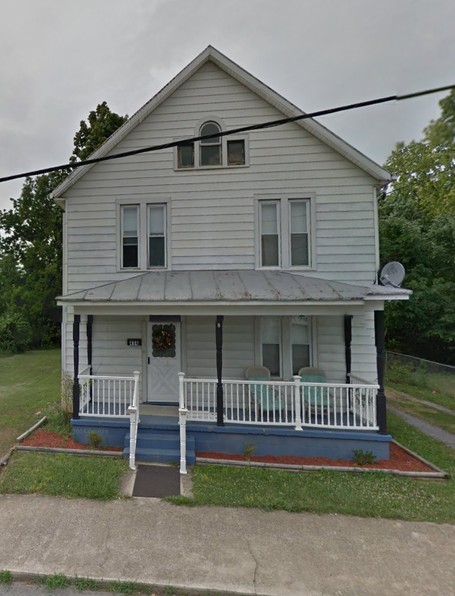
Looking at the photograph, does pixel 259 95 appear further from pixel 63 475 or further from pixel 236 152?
pixel 63 475

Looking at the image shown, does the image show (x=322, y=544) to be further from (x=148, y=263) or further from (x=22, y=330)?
(x=22, y=330)

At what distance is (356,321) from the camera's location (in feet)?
24.6

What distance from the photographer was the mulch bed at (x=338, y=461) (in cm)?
570

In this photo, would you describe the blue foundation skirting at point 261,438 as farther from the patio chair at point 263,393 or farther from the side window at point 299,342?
the side window at point 299,342

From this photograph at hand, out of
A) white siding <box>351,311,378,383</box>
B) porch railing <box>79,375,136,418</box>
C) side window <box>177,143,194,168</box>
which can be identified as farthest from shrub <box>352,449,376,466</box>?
side window <box>177,143,194,168</box>

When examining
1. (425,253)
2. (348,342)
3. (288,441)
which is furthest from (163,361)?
(425,253)

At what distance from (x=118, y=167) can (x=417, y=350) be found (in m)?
17.3

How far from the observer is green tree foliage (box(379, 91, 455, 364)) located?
→ 15.0m

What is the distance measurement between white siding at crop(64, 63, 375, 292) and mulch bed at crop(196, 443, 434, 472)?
151 inches

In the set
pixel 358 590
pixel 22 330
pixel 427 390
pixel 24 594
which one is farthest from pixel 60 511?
pixel 22 330

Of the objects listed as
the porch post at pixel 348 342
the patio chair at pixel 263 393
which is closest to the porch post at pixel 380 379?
the porch post at pixel 348 342

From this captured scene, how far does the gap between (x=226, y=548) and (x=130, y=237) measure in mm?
6710

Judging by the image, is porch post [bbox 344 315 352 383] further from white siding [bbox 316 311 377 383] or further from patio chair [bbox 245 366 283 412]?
patio chair [bbox 245 366 283 412]

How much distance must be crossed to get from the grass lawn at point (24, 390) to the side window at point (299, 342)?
6.38 meters
